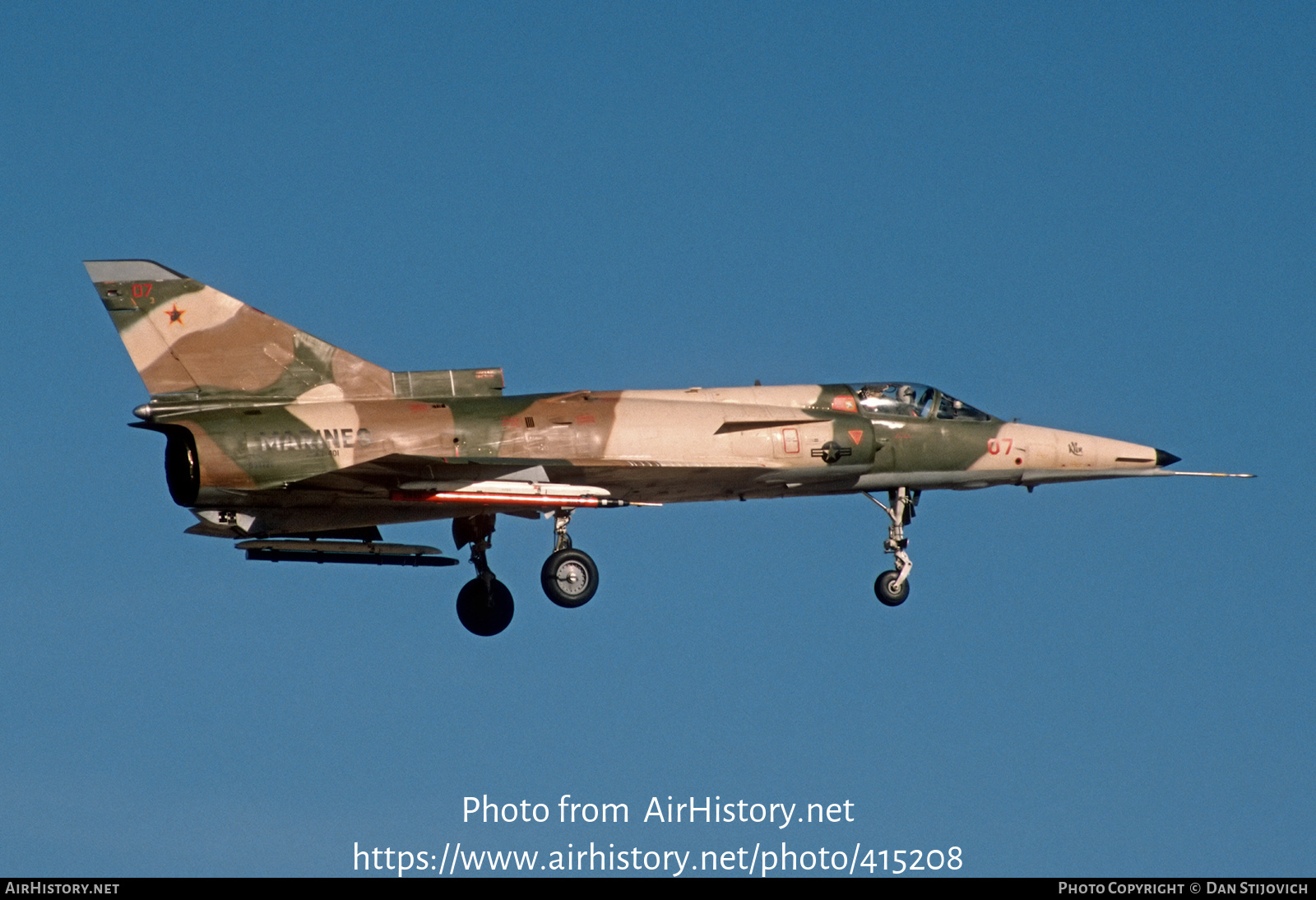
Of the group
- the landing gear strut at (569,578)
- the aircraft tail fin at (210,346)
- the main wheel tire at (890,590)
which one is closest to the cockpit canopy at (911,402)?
the main wheel tire at (890,590)

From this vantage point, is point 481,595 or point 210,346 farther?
point 481,595

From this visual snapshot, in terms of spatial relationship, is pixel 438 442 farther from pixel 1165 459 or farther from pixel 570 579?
pixel 1165 459

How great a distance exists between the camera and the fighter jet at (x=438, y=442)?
74.8 ft

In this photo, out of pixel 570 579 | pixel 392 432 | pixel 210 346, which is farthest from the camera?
pixel 570 579

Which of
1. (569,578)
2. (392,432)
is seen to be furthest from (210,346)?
(569,578)

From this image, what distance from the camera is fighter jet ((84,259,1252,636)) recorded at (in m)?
22.8

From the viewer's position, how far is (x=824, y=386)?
25.9 metres

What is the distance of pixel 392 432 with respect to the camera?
76.0ft

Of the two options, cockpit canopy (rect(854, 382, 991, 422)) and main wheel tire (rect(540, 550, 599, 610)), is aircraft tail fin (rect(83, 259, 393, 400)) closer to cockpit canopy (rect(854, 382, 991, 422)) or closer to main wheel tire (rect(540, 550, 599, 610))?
main wheel tire (rect(540, 550, 599, 610))

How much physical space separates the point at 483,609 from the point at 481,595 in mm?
191
